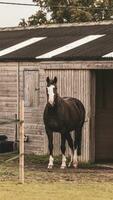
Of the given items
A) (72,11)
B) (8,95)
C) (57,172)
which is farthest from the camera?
(72,11)

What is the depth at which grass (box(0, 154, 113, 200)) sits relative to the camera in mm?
16547

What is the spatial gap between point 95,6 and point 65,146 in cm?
2817

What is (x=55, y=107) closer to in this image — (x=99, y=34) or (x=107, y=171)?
(x=107, y=171)

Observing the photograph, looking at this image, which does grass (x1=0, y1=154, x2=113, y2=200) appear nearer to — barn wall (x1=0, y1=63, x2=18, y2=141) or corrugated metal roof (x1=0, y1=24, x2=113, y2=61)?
corrugated metal roof (x1=0, y1=24, x2=113, y2=61)

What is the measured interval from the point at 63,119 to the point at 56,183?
467cm

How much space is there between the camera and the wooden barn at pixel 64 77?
24344mm

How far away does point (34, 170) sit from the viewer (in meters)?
22.1

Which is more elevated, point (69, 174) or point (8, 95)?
point (8, 95)

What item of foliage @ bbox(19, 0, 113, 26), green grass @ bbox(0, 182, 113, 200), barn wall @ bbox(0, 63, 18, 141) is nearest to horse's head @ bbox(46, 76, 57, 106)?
green grass @ bbox(0, 182, 113, 200)

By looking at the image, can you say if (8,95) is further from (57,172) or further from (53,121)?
(57,172)

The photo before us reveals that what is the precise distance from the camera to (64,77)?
82.3 feet

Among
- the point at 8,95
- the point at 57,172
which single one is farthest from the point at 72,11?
the point at 57,172

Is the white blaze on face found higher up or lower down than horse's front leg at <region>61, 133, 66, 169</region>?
higher up

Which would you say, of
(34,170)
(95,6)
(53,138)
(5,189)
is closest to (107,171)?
(34,170)
